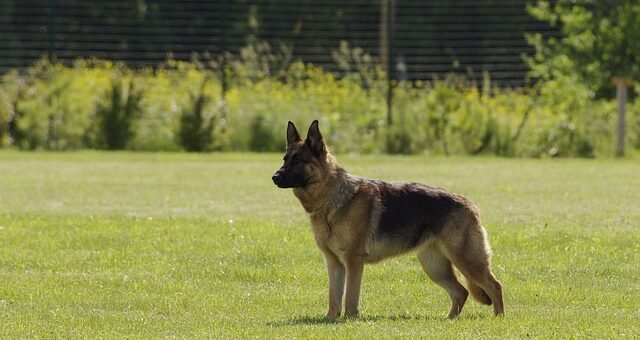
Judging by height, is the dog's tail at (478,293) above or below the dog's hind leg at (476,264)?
below

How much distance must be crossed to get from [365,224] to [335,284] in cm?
48

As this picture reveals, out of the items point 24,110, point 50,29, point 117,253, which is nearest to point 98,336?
point 117,253

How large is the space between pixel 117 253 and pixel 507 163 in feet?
43.6

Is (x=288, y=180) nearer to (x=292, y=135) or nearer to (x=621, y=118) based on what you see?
(x=292, y=135)

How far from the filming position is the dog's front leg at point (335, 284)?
30.5ft

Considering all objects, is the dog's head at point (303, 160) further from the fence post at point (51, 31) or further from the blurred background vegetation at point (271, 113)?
the fence post at point (51, 31)

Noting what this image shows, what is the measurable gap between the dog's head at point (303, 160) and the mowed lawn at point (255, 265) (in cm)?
99

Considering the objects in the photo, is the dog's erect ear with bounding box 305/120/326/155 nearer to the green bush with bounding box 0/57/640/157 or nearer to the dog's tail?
the dog's tail

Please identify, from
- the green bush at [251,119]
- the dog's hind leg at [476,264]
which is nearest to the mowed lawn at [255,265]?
the dog's hind leg at [476,264]

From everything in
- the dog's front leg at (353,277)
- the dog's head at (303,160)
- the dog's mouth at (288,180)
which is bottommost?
the dog's front leg at (353,277)

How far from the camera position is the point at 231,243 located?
510 inches

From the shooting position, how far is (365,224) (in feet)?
30.5

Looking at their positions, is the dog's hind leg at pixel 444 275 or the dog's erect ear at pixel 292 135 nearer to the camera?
the dog's erect ear at pixel 292 135

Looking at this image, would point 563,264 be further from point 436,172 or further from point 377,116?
point 377,116
